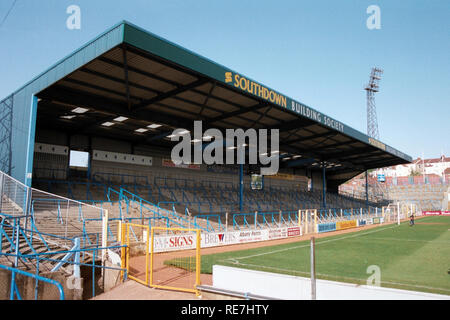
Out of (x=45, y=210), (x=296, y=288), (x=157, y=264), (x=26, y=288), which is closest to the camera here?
(x=296, y=288)

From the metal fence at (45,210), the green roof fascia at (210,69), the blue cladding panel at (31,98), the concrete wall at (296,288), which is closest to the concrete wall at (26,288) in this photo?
the metal fence at (45,210)

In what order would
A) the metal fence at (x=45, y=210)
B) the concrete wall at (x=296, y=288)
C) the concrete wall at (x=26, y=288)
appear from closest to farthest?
the concrete wall at (x=296, y=288) → the concrete wall at (x=26, y=288) → the metal fence at (x=45, y=210)

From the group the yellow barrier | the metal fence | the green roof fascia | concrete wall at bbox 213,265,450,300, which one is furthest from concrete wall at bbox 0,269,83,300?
the green roof fascia

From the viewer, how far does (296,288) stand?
759 centimetres

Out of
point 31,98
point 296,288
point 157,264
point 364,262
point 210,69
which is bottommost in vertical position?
point 157,264

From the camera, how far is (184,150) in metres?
35.7

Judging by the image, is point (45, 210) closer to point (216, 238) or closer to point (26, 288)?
point (26, 288)

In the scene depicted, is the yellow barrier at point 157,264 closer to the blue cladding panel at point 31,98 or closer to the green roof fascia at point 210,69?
the blue cladding panel at point 31,98

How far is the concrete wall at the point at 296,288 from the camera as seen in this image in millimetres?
6371

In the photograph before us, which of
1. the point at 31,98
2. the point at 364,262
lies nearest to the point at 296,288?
the point at 364,262

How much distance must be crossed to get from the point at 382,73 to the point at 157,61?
274 feet
